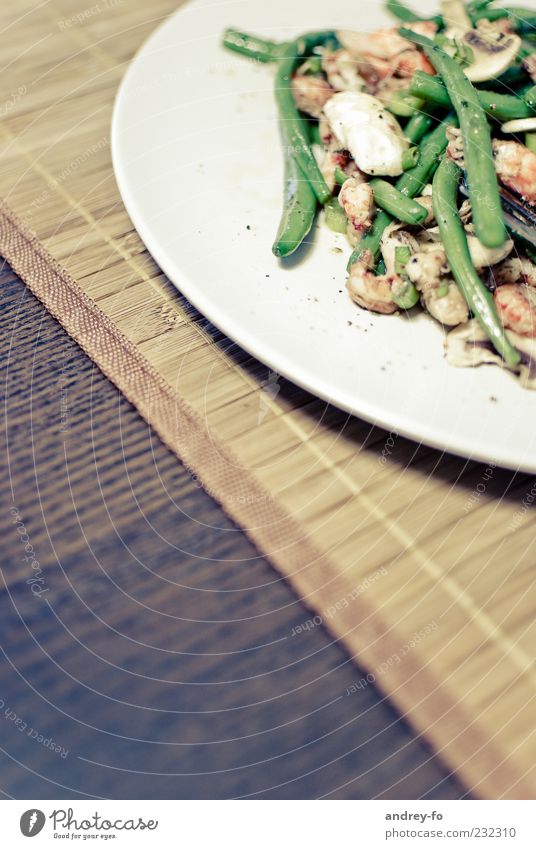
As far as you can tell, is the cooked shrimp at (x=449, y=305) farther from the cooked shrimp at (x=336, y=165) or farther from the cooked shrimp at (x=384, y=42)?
the cooked shrimp at (x=384, y=42)

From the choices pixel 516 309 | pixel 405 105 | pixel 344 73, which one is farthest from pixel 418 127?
pixel 516 309

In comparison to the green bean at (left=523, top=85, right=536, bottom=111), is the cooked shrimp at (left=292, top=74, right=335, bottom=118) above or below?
below

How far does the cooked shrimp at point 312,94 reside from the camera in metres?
2.00

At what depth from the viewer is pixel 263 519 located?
146cm

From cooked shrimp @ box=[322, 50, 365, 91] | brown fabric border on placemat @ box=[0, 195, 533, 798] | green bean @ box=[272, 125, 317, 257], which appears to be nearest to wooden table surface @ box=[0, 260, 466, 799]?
brown fabric border on placemat @ box=[0, 195, 533, 798]

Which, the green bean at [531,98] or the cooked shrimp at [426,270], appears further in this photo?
the green bean at [531,98]

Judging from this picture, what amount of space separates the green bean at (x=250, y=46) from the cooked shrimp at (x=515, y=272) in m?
0.89

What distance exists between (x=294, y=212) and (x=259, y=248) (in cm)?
11

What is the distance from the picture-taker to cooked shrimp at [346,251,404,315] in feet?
5.22

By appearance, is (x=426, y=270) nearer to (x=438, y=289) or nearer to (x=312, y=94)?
(x=438, y=289)

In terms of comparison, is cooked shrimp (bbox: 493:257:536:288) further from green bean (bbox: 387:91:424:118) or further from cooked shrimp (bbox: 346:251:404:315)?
green bean (bbox: 387:91:424:118)

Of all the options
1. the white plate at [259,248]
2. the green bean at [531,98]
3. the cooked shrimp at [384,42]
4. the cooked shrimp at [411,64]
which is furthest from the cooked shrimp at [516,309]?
the cooked shrimp at [384,42]

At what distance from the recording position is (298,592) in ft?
4.59

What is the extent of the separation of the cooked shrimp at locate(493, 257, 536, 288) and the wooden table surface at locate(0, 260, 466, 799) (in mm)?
704
